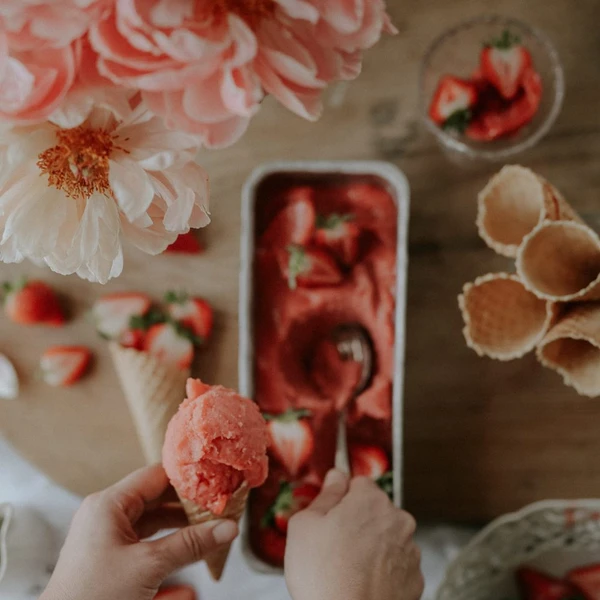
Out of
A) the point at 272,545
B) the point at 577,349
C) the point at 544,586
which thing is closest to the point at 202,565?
the point at 272,545

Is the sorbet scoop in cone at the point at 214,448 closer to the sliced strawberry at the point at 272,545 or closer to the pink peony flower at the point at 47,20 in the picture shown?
the sliced strawberry at the point at 272,545

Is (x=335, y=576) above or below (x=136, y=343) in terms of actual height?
below

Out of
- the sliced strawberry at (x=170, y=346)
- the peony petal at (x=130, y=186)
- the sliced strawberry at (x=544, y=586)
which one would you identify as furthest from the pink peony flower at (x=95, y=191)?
the sliced strawberry at (x=544, y=586)

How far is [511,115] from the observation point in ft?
3.15

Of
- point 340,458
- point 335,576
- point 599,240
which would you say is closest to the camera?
point 599,240

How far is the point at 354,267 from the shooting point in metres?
0.96

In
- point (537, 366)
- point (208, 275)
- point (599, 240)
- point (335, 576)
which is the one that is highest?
point (599, 240)

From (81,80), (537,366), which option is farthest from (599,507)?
(81,80)

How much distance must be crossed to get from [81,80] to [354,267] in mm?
500

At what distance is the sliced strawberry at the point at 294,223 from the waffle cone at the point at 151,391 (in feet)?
0.75

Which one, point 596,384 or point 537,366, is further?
point 537,366

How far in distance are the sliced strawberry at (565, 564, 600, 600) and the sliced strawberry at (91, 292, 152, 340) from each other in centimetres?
75

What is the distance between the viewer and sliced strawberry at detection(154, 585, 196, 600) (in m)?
1.06

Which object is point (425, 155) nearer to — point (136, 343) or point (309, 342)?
point (309, 342)
